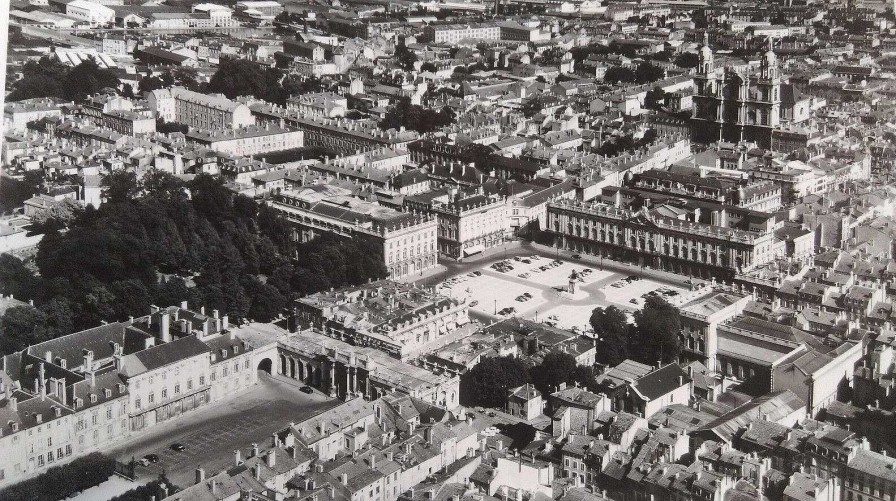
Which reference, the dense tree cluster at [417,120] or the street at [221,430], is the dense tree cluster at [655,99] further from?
the street at [221,430]

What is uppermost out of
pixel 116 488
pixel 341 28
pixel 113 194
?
pixel 341 28

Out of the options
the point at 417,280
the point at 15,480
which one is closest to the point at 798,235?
the point at 417,280

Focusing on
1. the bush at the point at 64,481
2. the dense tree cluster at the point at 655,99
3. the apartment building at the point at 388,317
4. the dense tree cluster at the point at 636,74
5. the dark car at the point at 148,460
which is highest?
the dense tree cluster at the point at 636,74

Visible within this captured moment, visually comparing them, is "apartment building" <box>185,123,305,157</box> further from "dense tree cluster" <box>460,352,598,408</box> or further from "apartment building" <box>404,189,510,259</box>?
"dense tree cluster" <box>460,352,598,408</box>

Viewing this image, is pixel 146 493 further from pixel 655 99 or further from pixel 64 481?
pixel 655 99

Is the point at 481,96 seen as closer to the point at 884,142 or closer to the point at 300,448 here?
the point at 884,142

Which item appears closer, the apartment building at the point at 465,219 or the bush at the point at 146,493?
the bush at the point at 146,493

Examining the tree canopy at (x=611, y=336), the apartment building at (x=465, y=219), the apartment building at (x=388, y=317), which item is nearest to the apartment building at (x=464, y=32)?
the apartment building at (x=465, y=219)
